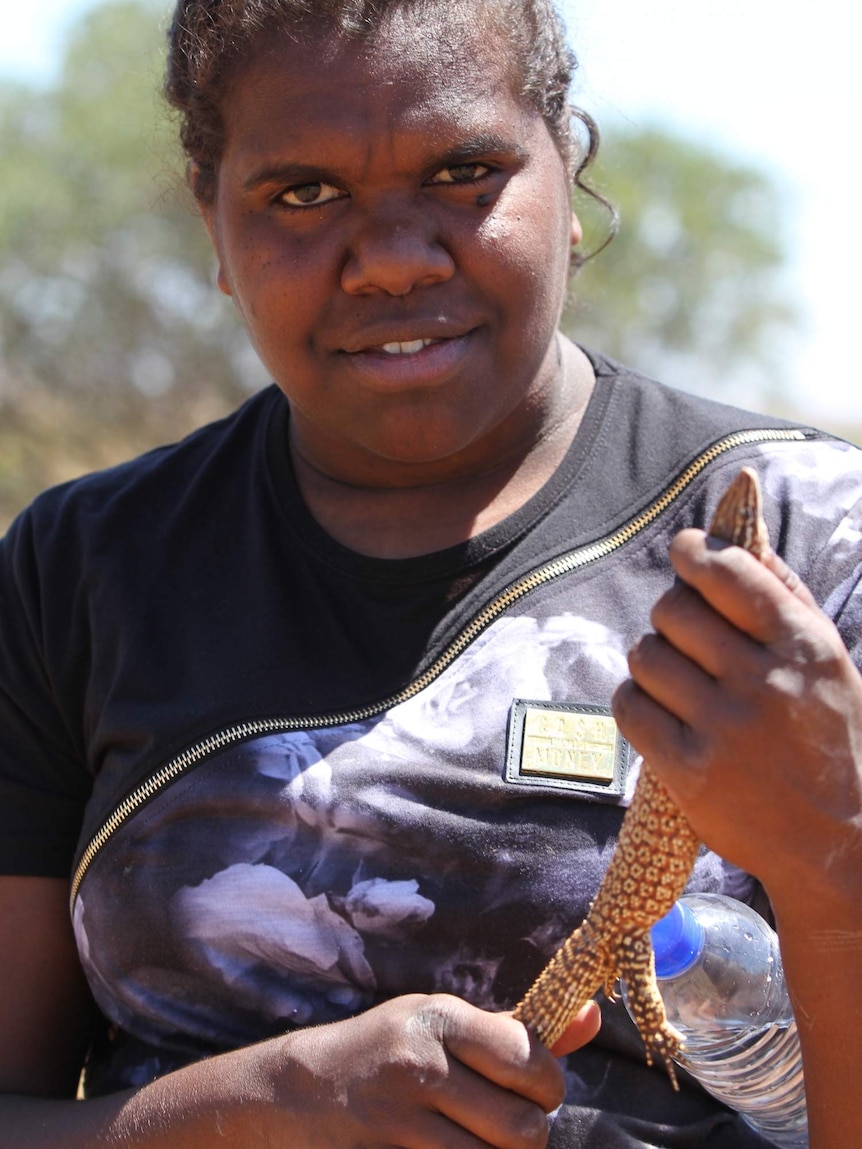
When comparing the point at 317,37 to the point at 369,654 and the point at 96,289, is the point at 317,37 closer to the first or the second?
the point at 369,654

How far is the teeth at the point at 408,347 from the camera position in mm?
2125

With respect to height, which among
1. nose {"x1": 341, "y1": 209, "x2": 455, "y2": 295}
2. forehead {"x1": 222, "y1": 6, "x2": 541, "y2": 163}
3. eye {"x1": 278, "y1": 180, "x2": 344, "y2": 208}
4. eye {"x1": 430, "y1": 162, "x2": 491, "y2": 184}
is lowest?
nose {"x1": 341, "y1": 209, "x2": 455, "y2": 295}

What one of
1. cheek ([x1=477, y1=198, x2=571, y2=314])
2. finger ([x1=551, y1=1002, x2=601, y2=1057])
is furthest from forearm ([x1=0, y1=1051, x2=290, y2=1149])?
cheek ([x1=477, y1=198, x2=571, y2=314])

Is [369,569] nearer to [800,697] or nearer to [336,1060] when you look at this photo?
[336,1060]

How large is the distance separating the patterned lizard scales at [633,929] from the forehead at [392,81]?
0.78 metres

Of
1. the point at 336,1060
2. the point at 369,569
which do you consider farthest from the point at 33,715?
the point at 336,1060

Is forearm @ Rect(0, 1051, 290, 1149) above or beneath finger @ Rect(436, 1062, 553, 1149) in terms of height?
beneath

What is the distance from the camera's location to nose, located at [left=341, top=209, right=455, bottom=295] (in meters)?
2.06

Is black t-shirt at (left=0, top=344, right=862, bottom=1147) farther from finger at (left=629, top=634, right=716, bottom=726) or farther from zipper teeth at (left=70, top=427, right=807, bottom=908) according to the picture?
finger at (left=629, top=634, right=716, bottom=726)

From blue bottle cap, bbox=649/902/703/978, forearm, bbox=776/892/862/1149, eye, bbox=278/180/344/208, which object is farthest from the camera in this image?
eye, bbox=278/180/344/208

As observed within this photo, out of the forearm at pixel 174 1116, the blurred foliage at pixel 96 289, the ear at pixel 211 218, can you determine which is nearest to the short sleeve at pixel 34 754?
the forearm at pixel 174 1116

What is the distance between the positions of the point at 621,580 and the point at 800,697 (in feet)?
2.40

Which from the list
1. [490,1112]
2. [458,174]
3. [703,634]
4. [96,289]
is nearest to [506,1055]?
[490,1112]

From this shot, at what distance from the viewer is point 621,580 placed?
2141 mm
